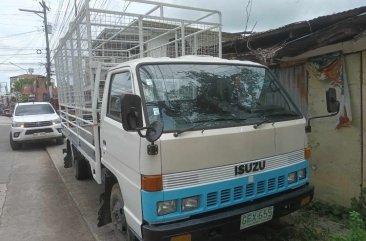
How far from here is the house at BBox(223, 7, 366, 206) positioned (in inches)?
181

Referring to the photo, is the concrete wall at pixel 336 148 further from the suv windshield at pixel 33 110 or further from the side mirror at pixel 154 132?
the suv windshield at pixel 33 110

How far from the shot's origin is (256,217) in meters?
3.30

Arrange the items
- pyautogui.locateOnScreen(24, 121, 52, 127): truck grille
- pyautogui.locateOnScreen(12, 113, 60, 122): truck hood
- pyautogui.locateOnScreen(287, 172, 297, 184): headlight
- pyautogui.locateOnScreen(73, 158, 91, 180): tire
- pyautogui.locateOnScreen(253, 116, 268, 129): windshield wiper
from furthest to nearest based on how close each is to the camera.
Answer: pyautogui.locateOnScreen(12, 113, 60, 122): truck hood, pyautogui.locateOnScreen(24, 121, 52, 127): truck grille, pyautogui.locateOnScreen(73, 158, 91, 180): tire, pyautogui.locateOnScreen(287, 172, 297, 184): headlight, pyautogui.locateOnScreen(253, 116, 268, 129): windshield wiper

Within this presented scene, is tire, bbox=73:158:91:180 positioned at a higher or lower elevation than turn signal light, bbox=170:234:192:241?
lower

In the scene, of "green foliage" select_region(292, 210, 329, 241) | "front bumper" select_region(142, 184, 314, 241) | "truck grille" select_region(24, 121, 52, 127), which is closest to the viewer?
"front bumper" select_region(142, 184, 314, 241)

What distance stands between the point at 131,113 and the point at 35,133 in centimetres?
1046

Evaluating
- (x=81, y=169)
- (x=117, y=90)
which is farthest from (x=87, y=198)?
(x=117, y=90)

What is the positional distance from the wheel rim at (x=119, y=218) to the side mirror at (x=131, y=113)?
1167 mm

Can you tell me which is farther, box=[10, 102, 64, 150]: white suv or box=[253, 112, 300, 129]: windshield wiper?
box=[10, 102, 64, 150]: white suv

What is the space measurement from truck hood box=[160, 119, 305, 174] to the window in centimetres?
90

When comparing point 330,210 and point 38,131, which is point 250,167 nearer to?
point 330,210

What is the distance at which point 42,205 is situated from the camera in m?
6.10

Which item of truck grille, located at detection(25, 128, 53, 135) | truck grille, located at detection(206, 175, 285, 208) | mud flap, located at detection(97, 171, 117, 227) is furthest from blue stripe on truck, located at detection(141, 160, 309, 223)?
truck grille, located at detection(25, 128, 53, 135)

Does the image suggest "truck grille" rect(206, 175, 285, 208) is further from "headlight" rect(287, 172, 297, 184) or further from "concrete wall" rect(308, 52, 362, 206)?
"concrete wall" rect(308, 52, 362, 206)
